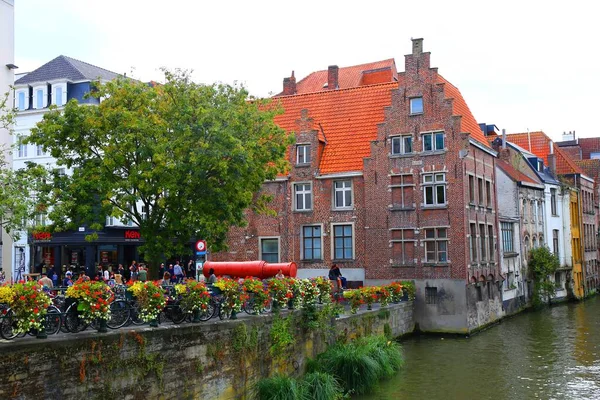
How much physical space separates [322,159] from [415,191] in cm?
580

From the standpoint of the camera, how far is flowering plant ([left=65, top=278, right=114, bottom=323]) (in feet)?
42.9

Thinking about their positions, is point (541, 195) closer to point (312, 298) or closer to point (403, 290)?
point (403, 290)

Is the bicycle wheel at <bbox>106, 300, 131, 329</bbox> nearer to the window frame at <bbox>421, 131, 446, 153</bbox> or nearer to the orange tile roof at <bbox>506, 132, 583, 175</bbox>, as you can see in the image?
the window frame at <bbox>421, 131, 446, 153</bbox>

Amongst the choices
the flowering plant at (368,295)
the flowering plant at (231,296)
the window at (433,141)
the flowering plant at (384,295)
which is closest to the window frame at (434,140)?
the window at (433,141)

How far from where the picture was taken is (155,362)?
46.4 feet

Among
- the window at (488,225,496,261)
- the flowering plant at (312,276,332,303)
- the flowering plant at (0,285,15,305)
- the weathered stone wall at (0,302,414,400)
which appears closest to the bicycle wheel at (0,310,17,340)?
the flowering plant at (0,285,15,305)

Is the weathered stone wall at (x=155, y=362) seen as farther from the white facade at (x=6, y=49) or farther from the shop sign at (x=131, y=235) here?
the shop sign at (x=131, y=235)

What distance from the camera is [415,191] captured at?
34750 millimetres

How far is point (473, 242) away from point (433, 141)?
5674 millimetres

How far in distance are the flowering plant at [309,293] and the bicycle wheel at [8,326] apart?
10.7 m

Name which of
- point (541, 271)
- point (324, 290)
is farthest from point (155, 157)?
point (541, 271)

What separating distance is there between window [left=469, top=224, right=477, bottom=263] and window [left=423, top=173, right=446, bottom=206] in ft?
8.22

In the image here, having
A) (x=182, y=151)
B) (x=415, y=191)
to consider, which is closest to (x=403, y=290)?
(x=415, y=191)

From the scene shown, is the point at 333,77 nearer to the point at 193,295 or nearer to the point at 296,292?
the point at 296,292
